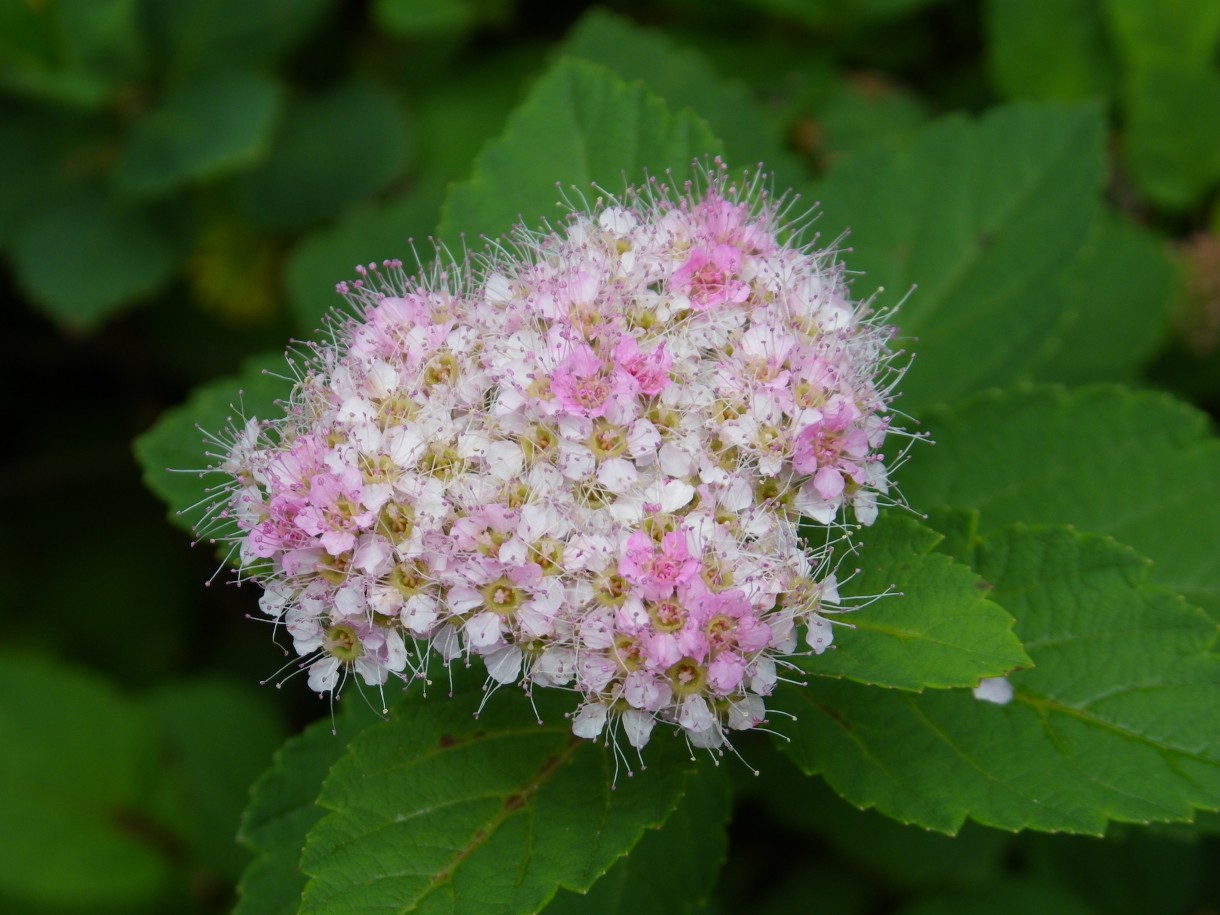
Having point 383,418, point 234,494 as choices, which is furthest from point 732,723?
point 234,494

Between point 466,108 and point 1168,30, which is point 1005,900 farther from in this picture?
point 466,108

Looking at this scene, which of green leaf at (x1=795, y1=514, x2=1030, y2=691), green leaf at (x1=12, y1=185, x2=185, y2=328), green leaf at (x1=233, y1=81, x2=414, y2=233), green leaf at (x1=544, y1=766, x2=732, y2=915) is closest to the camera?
green leaf at (x1=795, y1=514, x2=1030, y2=691)

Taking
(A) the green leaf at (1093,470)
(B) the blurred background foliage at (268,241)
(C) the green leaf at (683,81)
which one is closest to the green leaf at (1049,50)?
(B) the blurred background foliage at (268,241)

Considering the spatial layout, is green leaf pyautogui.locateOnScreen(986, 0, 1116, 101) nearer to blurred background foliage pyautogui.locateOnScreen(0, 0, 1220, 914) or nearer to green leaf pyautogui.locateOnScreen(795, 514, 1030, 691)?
blurred background foliage pyautogui.locateOnScreen(0, 0, 1220, 914)

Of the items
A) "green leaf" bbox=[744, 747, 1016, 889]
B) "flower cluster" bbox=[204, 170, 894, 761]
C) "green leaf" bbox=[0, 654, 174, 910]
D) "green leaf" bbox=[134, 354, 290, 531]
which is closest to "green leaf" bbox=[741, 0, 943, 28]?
"flower cluster" bbox=[204, 170, 894, 761]

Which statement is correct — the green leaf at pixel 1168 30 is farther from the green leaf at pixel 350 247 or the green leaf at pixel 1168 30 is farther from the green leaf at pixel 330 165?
the green leaf at pixel 330 165

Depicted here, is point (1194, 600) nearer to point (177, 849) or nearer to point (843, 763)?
point (843, 763)

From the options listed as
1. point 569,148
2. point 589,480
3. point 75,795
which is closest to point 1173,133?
point 569,148
